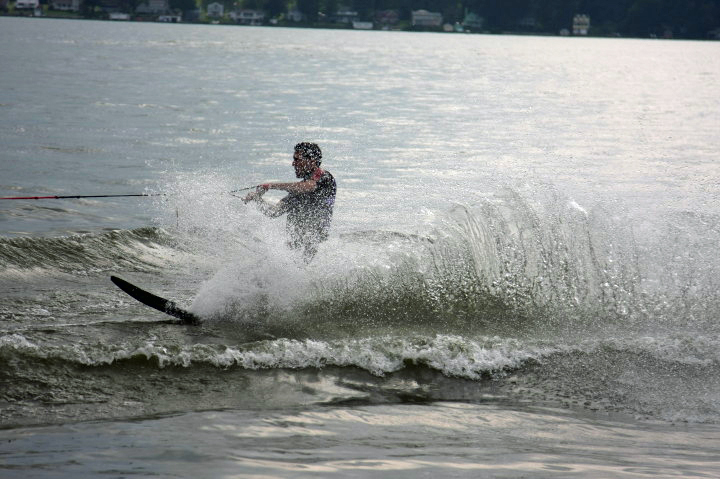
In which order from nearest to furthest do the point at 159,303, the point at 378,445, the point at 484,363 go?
the point at 378,445
the point at 484,363
the point at 159,303

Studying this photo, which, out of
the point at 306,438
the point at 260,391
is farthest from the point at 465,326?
the point at 306,438

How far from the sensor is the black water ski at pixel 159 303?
A: 933cm

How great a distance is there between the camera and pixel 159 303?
9.45m

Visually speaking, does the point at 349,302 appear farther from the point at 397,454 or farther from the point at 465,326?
the point at 397,454

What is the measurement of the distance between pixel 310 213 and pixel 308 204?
108 mm

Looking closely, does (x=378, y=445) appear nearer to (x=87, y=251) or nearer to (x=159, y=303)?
(x=159, y=303)

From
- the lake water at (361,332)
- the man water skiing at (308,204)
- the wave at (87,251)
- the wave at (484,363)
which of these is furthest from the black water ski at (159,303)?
the wave at (87,251)

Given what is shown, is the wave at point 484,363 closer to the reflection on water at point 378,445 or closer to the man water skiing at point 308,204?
the reflection on water at point 378,445

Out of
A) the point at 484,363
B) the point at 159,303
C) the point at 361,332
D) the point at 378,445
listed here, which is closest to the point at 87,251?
the point at 159,303

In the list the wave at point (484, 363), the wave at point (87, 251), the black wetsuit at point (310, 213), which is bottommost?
the wave at point (87, 251)

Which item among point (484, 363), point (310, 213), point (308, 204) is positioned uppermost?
point (308, 204)

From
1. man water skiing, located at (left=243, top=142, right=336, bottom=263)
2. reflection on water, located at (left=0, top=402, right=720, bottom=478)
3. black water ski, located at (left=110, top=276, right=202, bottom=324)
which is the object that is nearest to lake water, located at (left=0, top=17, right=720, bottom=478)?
reflection on water, located at (left=0, top=402, right=720, bottom=478)

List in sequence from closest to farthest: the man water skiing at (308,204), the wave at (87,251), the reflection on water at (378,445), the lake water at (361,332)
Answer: the reflection on water at (378,445) < the lake water at (361,332) < the man water skiing at (308,204) < the wave at (87,251)

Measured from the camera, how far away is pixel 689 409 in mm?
7391
